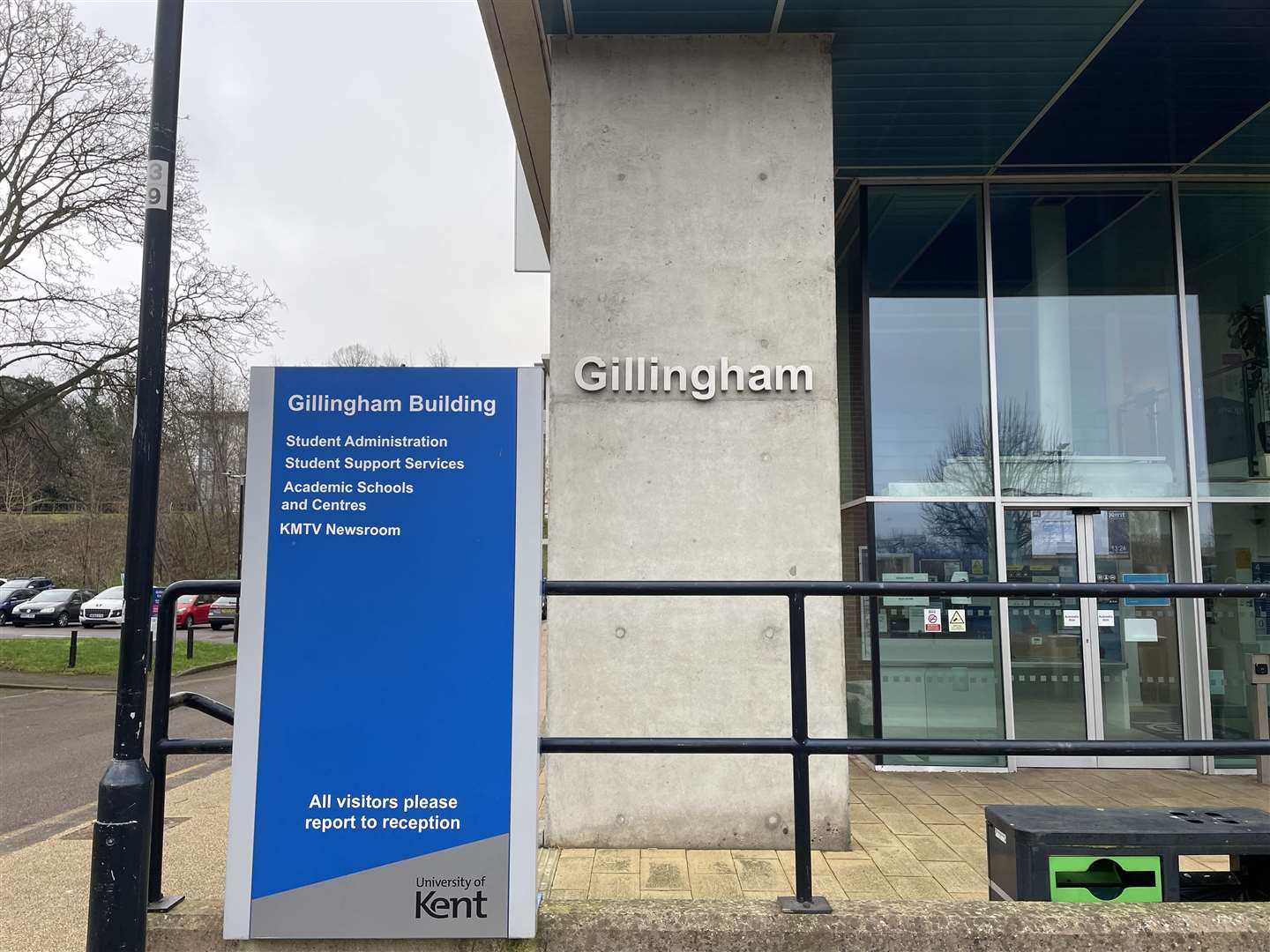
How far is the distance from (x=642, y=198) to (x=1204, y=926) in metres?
4.67

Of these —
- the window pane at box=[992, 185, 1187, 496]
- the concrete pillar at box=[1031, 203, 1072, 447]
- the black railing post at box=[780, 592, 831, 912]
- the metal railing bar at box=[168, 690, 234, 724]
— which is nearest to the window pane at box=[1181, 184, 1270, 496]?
the window pane at box=[992, 185, 1187, 496]

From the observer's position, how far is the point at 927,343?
800 cm

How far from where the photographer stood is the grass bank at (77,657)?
16.5 meters

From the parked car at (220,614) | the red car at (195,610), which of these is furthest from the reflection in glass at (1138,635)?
the parked car at (220,614)

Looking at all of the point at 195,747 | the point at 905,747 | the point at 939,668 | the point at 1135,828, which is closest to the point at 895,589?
the point at 905,747

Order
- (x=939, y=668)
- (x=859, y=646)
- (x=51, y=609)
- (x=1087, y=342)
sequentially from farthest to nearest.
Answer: (x=51, y=609), (x=1087, y=342), (x=859, y=646), (x=939, y=668)

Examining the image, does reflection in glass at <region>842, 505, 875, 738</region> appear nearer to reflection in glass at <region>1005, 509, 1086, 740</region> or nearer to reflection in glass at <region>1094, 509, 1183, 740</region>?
reflection in glass at <region>1005, 509, 1086, 740</region>

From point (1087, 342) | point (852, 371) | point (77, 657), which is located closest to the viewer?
point (1087, 342)

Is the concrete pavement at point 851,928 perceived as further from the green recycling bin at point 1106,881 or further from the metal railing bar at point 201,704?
the metal railing bar at point 201,704

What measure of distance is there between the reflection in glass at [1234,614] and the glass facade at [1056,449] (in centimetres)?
2

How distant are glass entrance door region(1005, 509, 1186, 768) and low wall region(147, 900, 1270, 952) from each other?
5.11 m

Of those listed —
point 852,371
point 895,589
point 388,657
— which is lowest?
Answer: point 388,657

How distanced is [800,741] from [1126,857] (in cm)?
124

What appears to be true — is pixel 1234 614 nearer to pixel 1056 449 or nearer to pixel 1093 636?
pixel 1093 636
